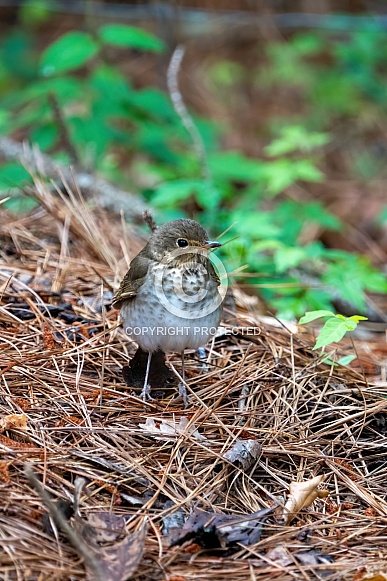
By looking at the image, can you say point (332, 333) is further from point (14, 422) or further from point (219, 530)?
point (14, 422)

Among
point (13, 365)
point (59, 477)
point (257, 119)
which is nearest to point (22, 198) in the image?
point (13, 365)

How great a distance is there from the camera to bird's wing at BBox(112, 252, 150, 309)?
11.0 feet

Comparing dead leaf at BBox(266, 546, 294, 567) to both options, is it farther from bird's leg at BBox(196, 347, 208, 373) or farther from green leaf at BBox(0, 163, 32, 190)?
green leaf at BBox(0, 163, 32, 190)

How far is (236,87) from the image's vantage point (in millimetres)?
10062

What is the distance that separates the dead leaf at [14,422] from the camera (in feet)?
8.88

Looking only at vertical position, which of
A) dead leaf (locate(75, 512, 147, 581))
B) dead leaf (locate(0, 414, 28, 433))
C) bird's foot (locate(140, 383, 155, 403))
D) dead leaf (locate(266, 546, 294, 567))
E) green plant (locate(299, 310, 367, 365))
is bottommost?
bird's foot (locate(140, 383, 155, 403))

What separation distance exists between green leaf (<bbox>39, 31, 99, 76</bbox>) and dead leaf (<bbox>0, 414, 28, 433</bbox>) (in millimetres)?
3493

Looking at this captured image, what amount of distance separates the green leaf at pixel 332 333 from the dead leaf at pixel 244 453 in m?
0.52

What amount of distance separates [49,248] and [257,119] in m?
6.20

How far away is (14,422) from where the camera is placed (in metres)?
2.73

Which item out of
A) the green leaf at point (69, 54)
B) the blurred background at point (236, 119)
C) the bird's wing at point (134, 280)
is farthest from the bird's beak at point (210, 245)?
the green leaf at point (69, 54)

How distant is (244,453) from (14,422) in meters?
0.96

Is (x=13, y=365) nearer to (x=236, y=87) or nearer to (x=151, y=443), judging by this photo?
(x=151, y=443)

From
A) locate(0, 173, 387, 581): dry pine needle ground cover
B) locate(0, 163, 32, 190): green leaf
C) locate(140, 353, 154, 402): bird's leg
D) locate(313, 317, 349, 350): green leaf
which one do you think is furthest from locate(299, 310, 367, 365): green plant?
locate(0, 163, 32, 190): green leaf
